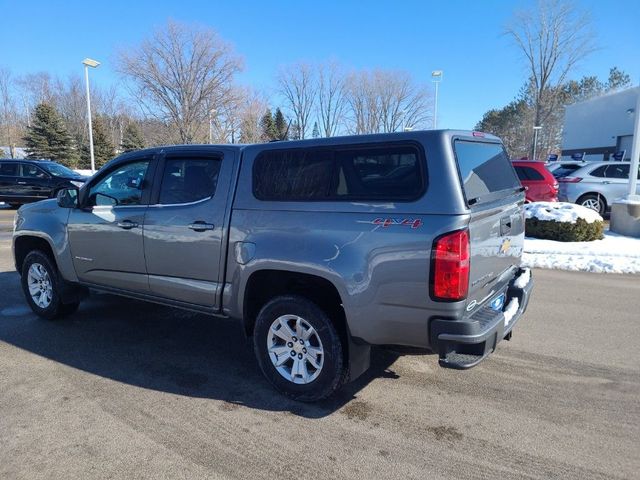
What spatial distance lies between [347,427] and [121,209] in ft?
9.22

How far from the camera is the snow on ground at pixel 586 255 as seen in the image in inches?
311

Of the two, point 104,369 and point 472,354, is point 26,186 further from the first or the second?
point 472,354

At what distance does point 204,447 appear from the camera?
2891 mm

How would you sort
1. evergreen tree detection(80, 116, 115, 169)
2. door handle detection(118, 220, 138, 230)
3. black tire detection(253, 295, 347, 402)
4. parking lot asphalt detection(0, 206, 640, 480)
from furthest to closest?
evergreen tree detection(80, 116, 115, 169), door handle detection(118, 220, 138, 230), black tire detection(253, 295, 347, 402), parking lot asphalt detection(0, 206, 640, 480)

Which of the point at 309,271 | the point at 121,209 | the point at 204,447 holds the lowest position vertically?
the point at 204,447

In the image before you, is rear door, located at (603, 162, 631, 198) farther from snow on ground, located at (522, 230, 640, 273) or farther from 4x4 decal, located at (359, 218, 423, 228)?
4x4 decal, located at (359, 218, 423, 228)

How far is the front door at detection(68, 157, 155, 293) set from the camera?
4227 mm

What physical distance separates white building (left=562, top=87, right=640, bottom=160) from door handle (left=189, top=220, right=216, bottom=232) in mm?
33496

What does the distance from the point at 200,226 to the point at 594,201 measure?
13.3 m

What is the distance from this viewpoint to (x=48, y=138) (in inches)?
1751

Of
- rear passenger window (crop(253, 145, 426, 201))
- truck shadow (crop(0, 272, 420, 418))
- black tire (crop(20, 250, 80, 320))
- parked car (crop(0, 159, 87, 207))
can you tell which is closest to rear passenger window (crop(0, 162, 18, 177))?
parked car (crop(0, 159, 87, 207))

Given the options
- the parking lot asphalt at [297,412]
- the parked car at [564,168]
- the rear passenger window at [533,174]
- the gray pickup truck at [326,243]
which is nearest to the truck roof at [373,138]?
the gray pickup truck at [326,243]

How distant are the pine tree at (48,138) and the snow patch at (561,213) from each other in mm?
45939

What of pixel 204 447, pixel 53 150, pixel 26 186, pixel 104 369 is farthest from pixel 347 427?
pixel 53 150
